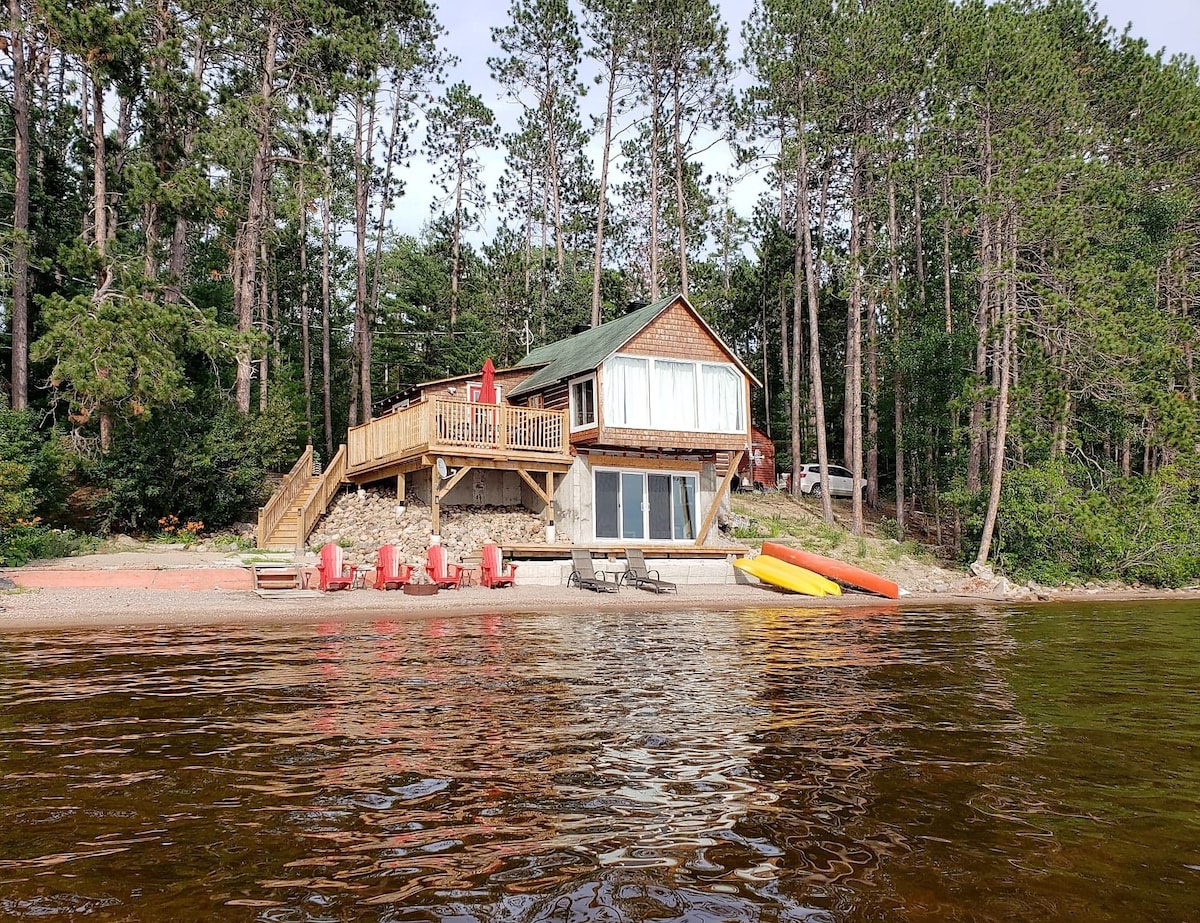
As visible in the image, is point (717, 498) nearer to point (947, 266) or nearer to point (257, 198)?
point (947, 266)

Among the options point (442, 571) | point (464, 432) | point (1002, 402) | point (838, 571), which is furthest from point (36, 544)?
point (1002, 402)

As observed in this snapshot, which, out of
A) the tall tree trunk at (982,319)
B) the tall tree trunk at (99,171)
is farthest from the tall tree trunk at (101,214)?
the tall tree trunk at (982,319)

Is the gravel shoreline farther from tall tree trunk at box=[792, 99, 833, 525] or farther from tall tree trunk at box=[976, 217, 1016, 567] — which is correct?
tall tree trunk at box=[792, 99, 833, 525]

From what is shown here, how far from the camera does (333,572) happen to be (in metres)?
17.5

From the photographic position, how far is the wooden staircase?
22406 millimetres

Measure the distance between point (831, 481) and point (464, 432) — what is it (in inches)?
915

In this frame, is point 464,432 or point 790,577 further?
point 464,432

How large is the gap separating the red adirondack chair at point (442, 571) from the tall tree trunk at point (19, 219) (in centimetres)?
1157

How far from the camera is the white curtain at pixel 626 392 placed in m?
23.1

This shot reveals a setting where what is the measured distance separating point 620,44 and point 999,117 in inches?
639

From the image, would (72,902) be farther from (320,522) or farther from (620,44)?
(620,44)

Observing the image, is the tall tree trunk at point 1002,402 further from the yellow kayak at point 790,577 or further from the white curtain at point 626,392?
the white curtain at point 626,392

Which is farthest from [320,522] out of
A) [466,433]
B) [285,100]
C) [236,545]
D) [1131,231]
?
[1131,231]

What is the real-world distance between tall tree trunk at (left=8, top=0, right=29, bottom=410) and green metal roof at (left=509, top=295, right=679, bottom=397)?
13404 mm
